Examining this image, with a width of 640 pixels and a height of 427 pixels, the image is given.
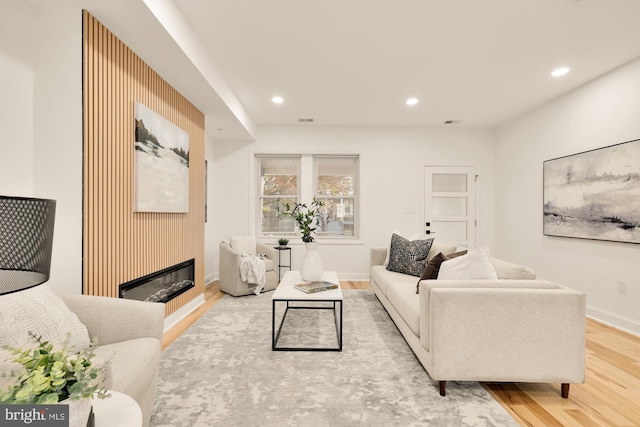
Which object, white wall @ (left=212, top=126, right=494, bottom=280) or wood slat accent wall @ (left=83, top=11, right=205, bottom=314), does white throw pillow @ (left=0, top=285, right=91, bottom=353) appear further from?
white wall @ (left=212, top=126, right=494, bottom=280)

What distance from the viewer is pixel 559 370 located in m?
1.82

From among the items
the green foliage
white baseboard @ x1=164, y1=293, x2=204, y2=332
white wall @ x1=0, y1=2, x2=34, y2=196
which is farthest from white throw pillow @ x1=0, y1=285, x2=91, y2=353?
white baseboard @ x1=164, y1=293, x2=204, y2=332

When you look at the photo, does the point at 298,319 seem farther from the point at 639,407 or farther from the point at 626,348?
the point at 626,348

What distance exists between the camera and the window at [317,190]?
5383 millimetres

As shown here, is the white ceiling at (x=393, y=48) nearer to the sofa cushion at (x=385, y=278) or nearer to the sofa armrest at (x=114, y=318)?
the sofa armrest at (x=114, y=318)

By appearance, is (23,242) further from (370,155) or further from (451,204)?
(451,204)

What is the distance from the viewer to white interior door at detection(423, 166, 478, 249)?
17.4 ft

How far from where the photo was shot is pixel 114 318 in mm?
1646

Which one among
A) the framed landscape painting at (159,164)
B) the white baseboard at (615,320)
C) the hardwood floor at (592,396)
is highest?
the framed landscape painting at (159,164)

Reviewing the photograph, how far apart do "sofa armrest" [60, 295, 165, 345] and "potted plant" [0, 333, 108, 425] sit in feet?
3.12

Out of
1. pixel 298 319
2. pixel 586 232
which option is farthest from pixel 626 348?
pixel 298 319

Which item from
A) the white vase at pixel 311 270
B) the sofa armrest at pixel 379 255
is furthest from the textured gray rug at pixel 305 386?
the sofa armrest at pixel 379 255

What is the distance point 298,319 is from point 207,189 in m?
2.83

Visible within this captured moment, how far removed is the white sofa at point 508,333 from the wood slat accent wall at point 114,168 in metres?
2.24
